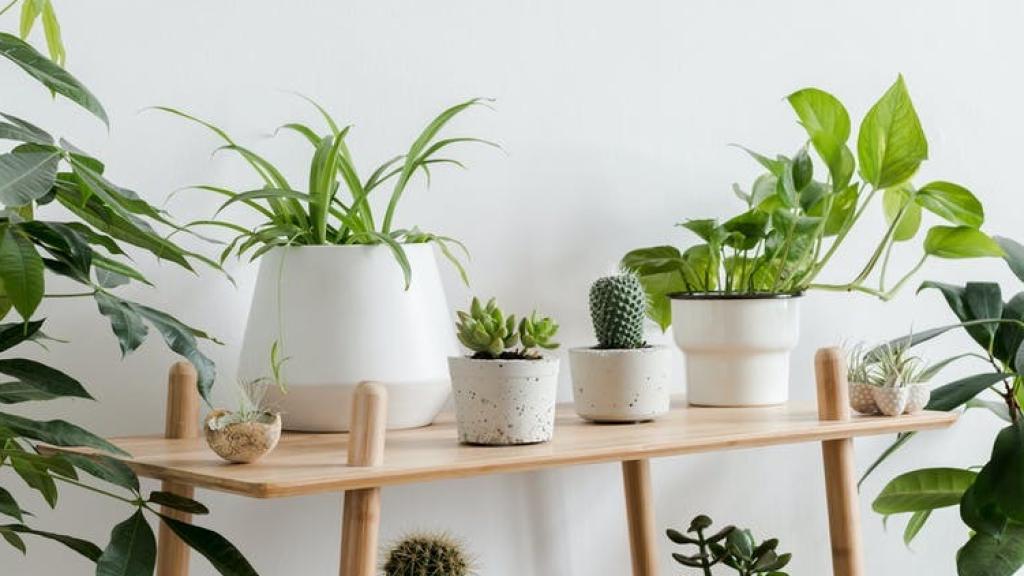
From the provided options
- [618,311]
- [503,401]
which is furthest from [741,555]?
[503,401]

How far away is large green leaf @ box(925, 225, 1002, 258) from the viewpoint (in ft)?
5.60

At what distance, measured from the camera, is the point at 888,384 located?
149cm

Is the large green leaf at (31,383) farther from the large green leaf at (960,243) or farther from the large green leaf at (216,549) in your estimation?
the large green leaf at (960,243)

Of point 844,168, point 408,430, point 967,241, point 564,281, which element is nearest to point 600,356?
point 408,430

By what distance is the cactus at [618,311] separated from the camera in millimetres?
1420

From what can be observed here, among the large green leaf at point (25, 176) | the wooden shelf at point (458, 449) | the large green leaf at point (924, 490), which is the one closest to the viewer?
the large green leaf at point (25, 176)

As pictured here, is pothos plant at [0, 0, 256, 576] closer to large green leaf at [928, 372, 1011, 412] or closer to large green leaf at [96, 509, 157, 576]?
large green leaf at [96, 509, 157, 576]

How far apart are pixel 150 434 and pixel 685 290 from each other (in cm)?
71

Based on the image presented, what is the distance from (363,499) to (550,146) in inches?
30.0

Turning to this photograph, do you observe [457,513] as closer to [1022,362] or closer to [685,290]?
[685,290]

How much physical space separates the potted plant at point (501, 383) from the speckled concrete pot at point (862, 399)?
1.42ft

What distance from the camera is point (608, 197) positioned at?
1.80m

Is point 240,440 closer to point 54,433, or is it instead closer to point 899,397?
point 54,433

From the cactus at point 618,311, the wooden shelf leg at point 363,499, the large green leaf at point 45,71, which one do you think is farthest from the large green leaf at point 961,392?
the large green leaf at point 45,71
